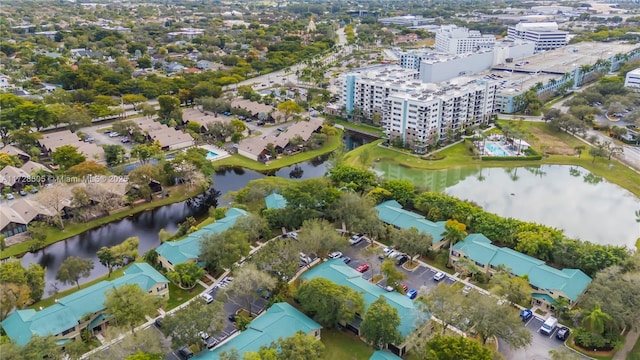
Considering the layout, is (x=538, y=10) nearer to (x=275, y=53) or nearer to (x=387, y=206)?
(x=275, y=53)

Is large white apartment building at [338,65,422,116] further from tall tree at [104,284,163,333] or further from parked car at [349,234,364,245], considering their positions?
tall tree at [104,284,163,333]

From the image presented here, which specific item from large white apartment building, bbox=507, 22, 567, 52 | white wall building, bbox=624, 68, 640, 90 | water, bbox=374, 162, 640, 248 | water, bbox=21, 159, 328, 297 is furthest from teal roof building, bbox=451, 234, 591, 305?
large white apartment building, bbox=507, 22, 567, 52

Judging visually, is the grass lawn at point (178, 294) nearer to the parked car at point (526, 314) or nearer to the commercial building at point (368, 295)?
the commercial building at point (368, 295)

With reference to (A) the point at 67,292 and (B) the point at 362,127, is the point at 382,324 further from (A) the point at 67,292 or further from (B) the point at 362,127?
(B) the point at 362,127

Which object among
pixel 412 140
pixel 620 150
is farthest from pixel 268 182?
pixel 620 150

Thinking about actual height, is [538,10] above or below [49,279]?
above

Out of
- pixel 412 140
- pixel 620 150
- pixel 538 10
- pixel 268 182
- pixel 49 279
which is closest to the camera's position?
pixel 49 279
